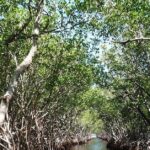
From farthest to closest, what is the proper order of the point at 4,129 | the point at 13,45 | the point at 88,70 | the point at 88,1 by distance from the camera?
the point at 88,70, the point at 13,45, the point at 4,129, the point at 88,1

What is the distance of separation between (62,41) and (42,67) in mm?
2629

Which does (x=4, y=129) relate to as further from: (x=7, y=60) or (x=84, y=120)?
(x=84, y=120)

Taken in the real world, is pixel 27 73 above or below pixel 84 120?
above

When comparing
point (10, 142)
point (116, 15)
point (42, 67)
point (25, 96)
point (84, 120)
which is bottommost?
point (84, 120)

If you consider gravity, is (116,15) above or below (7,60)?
above

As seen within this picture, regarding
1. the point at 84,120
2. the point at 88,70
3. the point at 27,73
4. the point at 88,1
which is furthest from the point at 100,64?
the point at 84,120

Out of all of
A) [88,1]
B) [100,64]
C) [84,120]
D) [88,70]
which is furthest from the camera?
[84,120]

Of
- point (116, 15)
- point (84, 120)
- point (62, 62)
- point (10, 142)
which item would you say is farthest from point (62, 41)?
point (84, 120)

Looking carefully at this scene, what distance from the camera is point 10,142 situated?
893 inches

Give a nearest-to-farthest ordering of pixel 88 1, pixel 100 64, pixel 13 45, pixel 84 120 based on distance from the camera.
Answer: pixel 88 1 < pixel 13 45 < pixel 100 64 < pixel 84 120

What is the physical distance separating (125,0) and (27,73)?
26.4ft

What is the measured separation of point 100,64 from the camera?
112ft

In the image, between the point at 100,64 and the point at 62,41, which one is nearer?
the point at 62,41

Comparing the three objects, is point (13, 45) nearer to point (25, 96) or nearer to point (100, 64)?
point (25, 96)
